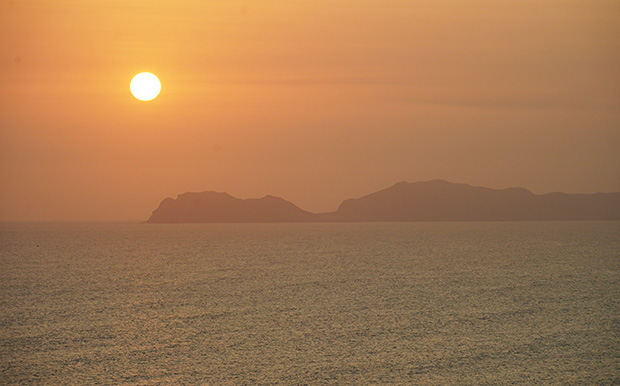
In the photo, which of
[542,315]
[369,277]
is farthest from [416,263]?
[542,315]

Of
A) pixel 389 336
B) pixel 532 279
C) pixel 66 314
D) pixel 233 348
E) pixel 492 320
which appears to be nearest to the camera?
pixel 233 348

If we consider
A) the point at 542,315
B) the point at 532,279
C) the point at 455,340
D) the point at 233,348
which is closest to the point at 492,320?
the point at 542,315

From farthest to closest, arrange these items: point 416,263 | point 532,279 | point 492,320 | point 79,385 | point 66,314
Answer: point 416,263 < point 532,279 < point 66,314 < point 492,320 < point 79,385

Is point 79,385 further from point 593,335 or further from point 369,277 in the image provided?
point 369,277

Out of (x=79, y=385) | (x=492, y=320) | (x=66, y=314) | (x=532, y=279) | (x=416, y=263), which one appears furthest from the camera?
(x=416, y=263)

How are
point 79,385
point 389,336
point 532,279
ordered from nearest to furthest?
1. point 79,385
2. point 389,336
3. point 532,279

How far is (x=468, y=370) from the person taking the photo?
1279 centimetres

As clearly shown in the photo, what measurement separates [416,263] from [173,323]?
26.2 meters

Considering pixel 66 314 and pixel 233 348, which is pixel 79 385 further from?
pixel 66 314

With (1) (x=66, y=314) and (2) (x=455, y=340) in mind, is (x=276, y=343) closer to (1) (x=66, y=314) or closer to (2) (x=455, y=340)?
(2) (x=455, y=340)

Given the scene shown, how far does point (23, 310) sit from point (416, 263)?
27.1 meters

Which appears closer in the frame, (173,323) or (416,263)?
(173,323)

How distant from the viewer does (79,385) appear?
12.1 metres

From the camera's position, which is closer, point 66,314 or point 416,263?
point 66,314
